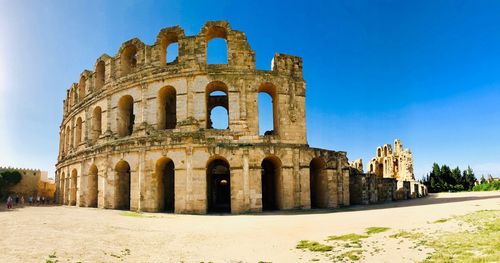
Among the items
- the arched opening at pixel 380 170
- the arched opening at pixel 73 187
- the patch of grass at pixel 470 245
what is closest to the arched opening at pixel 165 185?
the arched opening at pixel 73 187

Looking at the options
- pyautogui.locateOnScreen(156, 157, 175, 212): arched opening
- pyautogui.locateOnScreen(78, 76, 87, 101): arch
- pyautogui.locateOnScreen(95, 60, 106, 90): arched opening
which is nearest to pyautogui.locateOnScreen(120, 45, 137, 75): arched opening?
pyautogui.locateOnScreen(95, 60, 106, 90): arched opening

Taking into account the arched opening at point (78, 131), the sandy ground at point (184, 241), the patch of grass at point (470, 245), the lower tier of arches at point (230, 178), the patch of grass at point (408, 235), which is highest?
the arched opening at point (78, 131)

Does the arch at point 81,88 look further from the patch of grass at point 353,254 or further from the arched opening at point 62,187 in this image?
the patch of grass at point 353,254

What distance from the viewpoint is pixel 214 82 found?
20484 mm

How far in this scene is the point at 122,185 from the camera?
22.1m

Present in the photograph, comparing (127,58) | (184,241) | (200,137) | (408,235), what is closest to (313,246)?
(408,235)

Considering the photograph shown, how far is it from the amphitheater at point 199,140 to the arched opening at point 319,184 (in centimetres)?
7

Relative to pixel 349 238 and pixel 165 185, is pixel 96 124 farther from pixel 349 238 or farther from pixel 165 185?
pixel 349 238

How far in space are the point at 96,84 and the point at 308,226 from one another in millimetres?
21157

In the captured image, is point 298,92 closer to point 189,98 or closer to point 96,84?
point 189,98

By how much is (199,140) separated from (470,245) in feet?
46.3

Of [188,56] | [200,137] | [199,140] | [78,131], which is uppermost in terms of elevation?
[188,56]

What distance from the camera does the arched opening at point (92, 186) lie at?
23.8 m

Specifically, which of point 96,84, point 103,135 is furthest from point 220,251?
point 96,84
